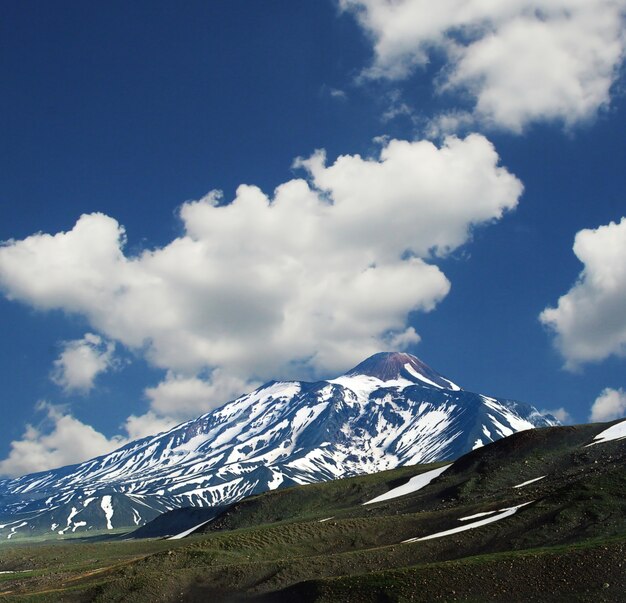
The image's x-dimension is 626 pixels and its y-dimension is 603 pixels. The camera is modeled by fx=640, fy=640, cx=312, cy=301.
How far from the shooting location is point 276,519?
499 feet

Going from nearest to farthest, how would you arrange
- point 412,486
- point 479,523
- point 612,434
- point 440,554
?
point 440,554 → point 479,523 → point 612,434 → point 412,486

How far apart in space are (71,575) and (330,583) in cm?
5984

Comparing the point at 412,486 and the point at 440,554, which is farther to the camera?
the point at 412,486

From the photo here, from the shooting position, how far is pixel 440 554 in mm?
66125

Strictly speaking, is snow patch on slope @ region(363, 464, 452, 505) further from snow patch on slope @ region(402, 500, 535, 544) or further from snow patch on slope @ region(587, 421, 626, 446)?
snow patch on slope @ region(402, 500, 535, 544)

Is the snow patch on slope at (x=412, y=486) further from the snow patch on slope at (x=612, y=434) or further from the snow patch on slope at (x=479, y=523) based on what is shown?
the snow patch on slope at (x=479, y=523)

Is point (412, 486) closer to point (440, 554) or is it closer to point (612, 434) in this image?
point (612, 434)

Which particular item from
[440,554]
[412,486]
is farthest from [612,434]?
[440,554]

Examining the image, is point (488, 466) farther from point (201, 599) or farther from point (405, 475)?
point (201, 599)

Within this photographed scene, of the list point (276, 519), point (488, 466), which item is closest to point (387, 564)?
point (488, 466)

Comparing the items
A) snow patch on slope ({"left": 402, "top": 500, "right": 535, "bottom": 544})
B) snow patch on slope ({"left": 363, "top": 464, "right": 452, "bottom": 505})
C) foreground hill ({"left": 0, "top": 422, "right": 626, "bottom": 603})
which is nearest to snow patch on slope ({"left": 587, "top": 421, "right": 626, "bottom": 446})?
foreground hill ({"left": 0, "top": 422, "right": 626, "bottom": 603})

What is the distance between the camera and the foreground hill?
2000 inches

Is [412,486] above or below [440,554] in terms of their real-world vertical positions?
above

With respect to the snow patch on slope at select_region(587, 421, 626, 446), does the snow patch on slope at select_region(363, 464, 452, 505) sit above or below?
above
